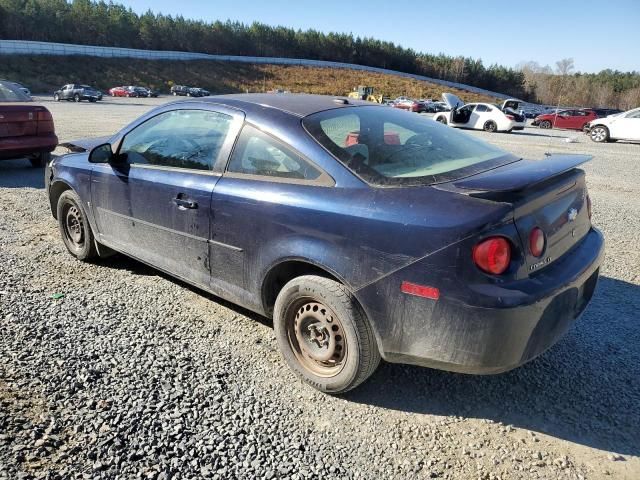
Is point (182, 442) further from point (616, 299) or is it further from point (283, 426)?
point (616, 299)

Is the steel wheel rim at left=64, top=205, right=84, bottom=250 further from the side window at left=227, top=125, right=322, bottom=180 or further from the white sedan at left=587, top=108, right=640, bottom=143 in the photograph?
the white sedan at left=587, top=108, right=640, bottom=143

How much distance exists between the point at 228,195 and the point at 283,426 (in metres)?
1.38

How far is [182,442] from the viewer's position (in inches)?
90.0

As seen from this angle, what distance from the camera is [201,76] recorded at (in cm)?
6944

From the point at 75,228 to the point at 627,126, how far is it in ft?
68.1

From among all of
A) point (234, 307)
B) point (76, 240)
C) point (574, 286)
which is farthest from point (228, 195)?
point (76, 240)

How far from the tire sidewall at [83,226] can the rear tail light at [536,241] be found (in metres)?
3.68

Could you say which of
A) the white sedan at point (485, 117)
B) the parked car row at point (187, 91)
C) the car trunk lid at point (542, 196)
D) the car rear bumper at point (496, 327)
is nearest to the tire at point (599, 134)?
the white sedan at point (485, 117)

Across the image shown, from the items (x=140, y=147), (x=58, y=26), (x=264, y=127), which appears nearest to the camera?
(x=264, y=127)

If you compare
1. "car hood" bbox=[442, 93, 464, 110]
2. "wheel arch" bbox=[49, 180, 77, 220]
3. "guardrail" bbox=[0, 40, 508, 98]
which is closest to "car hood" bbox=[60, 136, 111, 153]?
"wheel arch" bbox=[49, 180, 77, 220]

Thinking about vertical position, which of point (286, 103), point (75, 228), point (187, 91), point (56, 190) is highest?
point (286, 103)

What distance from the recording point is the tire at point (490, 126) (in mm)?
23188

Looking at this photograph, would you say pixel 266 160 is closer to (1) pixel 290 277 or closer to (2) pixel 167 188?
(1) pixel 290 277

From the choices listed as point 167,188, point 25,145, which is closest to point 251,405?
point 167,188
